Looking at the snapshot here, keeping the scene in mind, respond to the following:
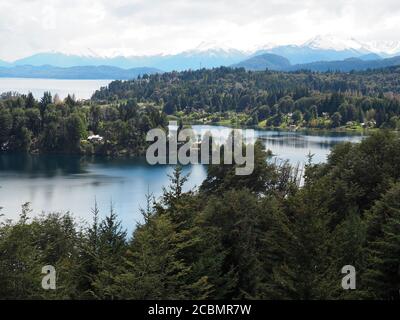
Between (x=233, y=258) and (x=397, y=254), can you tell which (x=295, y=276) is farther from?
(x=233, y=258)

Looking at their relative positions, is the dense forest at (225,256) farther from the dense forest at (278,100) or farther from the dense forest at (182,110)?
the dense forest at (278,100)

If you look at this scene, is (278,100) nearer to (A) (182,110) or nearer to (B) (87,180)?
(A) (182,110)

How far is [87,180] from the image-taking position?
200 feet

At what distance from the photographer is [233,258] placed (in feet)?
58.6

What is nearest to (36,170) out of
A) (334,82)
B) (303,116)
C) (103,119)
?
(103,119)

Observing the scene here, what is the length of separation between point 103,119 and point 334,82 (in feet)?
355

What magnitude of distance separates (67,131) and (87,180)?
30418 millimetres

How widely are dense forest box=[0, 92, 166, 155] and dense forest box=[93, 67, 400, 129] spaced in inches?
1746

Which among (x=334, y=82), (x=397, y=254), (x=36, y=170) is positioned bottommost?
(x=36, y=170)

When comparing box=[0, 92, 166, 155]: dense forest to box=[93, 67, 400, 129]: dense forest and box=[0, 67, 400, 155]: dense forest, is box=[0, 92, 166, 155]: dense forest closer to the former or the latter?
box=[0, 67, 400, 155]: dense forest

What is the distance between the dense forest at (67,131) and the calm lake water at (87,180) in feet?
15.9

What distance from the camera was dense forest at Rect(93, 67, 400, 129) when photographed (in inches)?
4872

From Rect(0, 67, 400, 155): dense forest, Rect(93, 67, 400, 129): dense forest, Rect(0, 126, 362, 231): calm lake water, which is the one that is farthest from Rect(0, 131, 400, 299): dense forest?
Rect(93, 67, 400, 129): dense forest

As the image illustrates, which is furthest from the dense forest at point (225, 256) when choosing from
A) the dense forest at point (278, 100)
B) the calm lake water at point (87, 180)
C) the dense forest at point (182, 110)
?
the dense forest at point (278, 100)
